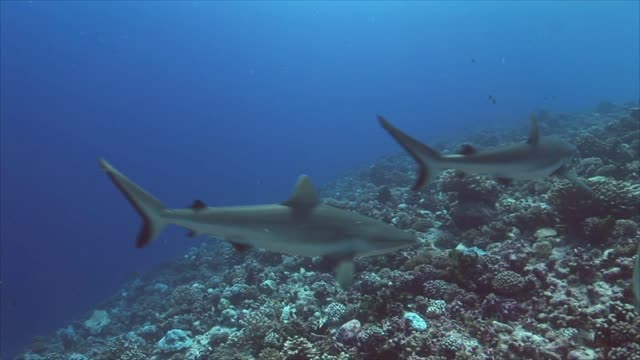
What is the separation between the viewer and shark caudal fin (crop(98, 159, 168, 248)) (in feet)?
16.8

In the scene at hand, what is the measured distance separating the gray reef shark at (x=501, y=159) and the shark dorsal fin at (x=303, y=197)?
3.61ft

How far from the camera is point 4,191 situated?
11081cm

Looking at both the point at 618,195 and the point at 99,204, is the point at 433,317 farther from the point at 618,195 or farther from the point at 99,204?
the point at 99,204

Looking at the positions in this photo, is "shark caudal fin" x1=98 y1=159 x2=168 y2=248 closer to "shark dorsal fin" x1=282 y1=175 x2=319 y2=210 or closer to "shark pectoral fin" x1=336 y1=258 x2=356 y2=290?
"shark dorsal fin" x1=282 y1=175 x2=319 y2=210

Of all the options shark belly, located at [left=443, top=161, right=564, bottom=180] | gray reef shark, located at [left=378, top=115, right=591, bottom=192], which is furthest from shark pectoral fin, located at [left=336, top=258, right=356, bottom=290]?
shark belly, located at [left=443, top=161, right=564, bottom=180]

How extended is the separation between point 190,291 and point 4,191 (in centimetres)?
11845

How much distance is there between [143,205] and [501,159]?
14.5 feet

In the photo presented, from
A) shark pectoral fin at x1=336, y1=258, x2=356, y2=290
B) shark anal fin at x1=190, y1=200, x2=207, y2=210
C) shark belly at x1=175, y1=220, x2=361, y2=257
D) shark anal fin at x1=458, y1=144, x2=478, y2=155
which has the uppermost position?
shark anal fin at x1=458, y1=144, x2=478, y2=155

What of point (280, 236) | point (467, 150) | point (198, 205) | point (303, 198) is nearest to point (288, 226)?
point (280, 236)

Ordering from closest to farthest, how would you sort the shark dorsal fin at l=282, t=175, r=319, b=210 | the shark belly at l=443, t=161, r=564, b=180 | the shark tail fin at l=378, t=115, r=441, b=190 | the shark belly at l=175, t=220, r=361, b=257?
the shark belly at l=175, t=220, r=361, b=257 → the shark dorsal fin at l=282, t=175, r=319, b=210 → the shark tail fin at l=378, t=115, r=441, b=190 → the shark belly at l=443, t=161, r=564, b=180

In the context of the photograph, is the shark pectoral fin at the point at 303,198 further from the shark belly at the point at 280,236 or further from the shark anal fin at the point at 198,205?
the shark anal fin at the point at 198,205

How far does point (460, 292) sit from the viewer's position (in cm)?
841

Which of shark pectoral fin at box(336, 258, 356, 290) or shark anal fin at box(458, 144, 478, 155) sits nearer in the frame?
shark pectoral fin at box(336, 258, 356, 290)

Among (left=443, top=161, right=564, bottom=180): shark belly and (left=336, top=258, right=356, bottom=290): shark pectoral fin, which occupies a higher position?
(left=443, top=161, right=564, bottom=180): shark belly
